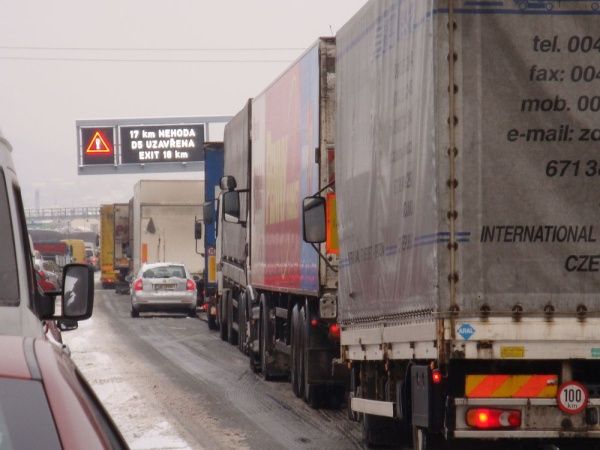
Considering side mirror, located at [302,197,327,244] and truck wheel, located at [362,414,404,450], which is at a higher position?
side mirror, located at [302,197,327,244]

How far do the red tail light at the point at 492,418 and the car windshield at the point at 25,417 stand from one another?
5.80 meters

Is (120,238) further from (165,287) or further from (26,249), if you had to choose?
(26,249)

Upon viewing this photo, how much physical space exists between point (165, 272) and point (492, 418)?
3331cm

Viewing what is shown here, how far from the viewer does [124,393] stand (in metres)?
19.5

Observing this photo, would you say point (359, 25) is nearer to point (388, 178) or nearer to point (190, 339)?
point (388, 178)

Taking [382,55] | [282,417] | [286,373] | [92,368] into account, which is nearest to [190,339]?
[92,368]

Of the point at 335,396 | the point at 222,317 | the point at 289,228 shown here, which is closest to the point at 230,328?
the point at 222,317

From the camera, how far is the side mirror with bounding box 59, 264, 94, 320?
7.96 metres

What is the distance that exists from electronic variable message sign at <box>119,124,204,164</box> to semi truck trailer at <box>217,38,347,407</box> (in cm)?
4898

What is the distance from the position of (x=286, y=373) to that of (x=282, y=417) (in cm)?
456

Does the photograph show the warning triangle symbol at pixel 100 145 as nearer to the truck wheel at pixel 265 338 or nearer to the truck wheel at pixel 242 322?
the truck wheel at pixel 242 322

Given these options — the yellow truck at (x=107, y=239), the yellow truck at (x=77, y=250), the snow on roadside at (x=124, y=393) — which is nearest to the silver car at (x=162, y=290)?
the snow on roadside at (x=124, y=393)

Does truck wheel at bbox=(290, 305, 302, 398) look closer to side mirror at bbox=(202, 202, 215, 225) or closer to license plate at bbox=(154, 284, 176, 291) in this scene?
side mirror at bbox=(202, 202, 215, 225)

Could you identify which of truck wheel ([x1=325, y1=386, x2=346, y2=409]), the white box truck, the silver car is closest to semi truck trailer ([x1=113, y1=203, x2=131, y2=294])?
the white box truck
